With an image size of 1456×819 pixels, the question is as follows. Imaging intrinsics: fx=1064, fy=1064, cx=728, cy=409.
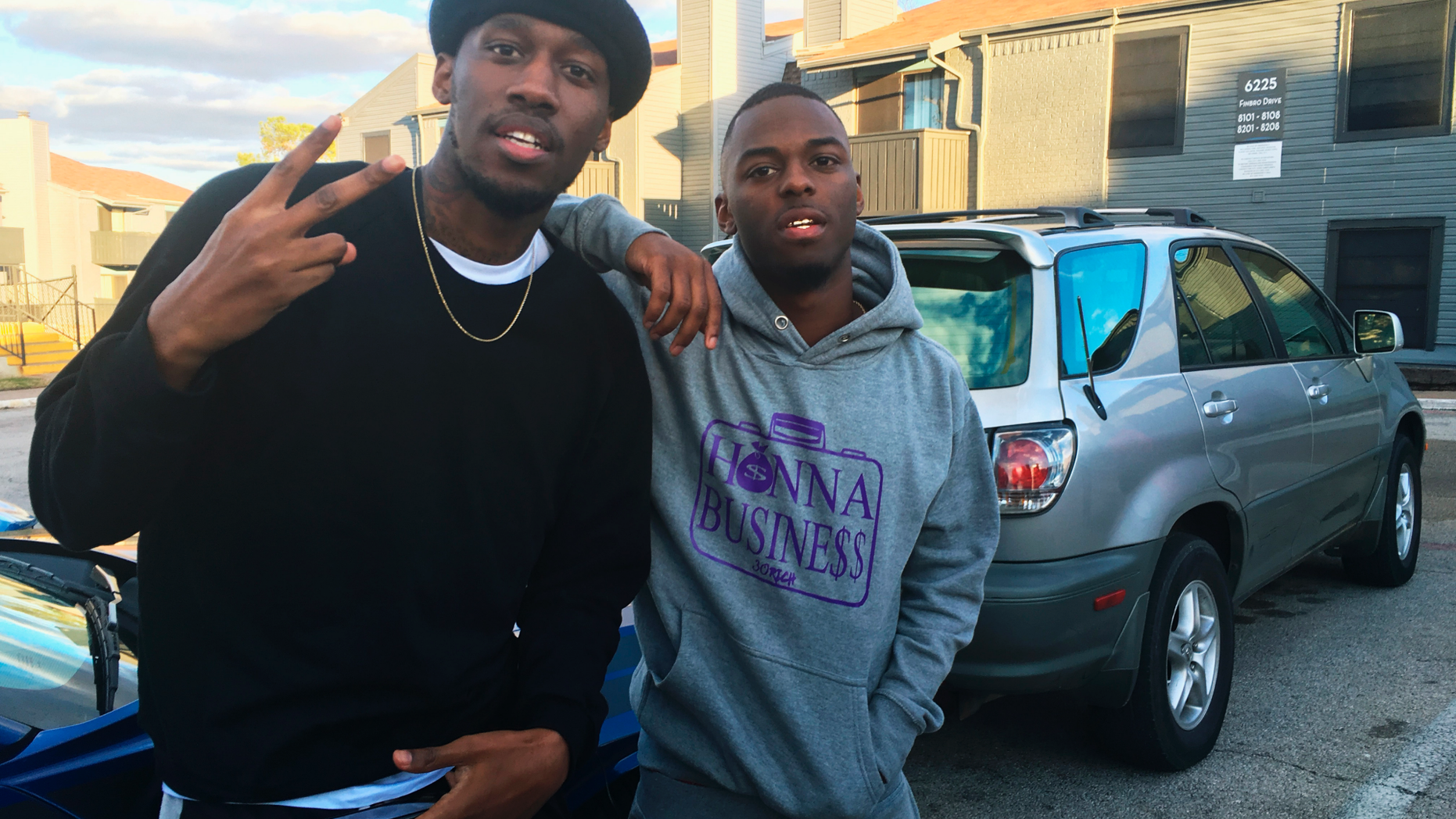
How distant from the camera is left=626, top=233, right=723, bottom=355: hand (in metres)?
1.66

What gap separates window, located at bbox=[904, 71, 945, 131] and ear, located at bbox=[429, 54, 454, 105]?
18015 millimetres

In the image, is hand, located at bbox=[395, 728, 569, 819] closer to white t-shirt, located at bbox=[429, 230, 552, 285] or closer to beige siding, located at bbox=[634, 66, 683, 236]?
white t-shirt, located at bbox=[429, 230, 552, 285]

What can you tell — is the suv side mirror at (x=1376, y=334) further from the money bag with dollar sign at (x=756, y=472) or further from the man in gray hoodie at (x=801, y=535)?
the money bag with dollar sign at (x=756, y=472)

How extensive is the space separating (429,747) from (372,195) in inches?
31.3

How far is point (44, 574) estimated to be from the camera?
2674 mm

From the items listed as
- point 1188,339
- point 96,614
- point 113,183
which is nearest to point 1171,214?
point 1188,339

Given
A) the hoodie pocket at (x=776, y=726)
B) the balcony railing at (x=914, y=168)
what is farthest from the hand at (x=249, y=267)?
the balcony railing at (x=914, y=168)

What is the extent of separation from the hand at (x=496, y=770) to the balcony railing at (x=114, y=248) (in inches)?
1639

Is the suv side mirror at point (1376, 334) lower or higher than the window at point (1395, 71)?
lower

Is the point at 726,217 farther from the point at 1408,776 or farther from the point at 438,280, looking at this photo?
the point at 1408,776

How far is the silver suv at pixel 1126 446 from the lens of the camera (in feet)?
10.1

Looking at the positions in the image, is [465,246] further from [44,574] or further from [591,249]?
[44,574]

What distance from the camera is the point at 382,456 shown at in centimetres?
144

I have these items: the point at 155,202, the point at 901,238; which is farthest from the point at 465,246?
the point at 155,202
